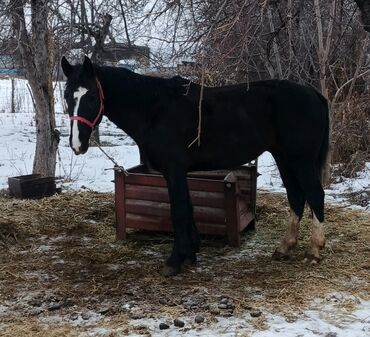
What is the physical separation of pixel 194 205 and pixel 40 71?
11.6 feet

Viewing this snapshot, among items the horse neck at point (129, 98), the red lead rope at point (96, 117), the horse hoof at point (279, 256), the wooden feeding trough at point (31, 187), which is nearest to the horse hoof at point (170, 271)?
the horse hoof at point (279, 256)

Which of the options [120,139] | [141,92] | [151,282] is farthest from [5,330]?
[120,139]

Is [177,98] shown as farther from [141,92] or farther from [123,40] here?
[123,40]

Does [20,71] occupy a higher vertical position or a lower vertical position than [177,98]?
higher

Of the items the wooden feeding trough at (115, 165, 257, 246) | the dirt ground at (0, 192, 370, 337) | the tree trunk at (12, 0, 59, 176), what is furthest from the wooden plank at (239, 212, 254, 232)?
the tree trunk at (12, 0, 59, 176)

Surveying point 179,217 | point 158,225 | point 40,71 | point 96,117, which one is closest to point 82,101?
point 96,117

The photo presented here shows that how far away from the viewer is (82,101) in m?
4.01

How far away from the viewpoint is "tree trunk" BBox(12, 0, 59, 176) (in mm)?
6816

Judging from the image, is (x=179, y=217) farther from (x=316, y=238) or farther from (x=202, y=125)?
(x=316, y=238)

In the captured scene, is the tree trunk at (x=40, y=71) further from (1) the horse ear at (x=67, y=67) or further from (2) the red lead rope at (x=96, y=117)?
(2) the red lead rope at (x=96, y=117)

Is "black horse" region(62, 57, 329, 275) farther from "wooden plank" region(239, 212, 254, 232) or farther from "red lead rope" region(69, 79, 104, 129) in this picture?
"wooden plank" region(239, 212, 254, 232)

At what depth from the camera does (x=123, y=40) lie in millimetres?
9625

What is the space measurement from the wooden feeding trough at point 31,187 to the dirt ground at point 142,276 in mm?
885

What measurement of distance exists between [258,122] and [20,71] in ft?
19.5
